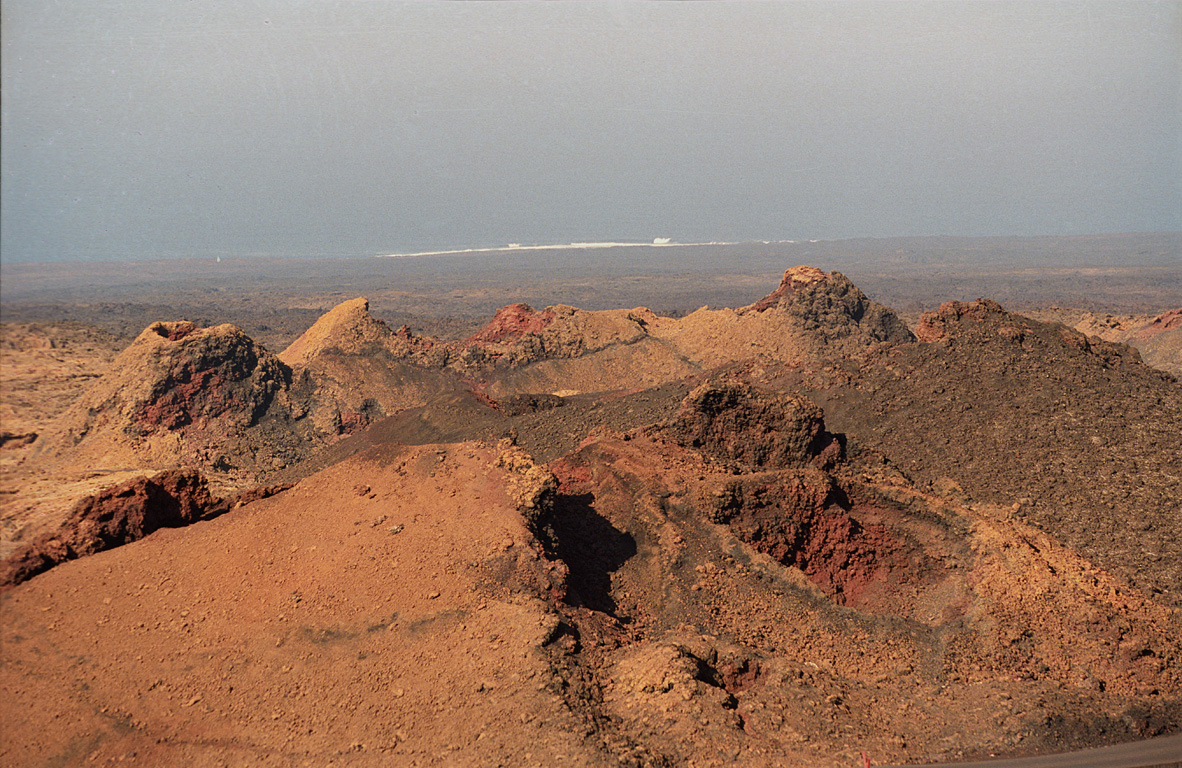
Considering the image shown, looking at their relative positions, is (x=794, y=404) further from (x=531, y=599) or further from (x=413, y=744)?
(x=413, y=744)

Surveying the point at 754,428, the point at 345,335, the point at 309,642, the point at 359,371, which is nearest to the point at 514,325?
the point at 345,335

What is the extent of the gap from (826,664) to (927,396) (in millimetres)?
13885

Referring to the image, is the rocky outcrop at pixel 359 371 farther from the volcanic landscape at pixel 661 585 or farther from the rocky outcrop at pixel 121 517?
the rocky outcrop at pixel 121 517

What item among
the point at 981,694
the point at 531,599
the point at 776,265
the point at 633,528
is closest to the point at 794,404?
the point at 633,528

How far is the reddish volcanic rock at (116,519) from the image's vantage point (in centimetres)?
1390

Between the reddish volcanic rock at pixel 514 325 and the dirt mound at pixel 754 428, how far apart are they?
2881 centimetres

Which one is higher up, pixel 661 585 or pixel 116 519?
pixel 116 519

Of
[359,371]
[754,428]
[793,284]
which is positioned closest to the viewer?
[754,428]

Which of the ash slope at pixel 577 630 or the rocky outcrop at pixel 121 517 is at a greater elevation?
the rocky outcrop at pixel 121 517

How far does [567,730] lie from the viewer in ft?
35.9

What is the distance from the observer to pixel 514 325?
51.8 meters

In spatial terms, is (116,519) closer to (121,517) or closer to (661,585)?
(121,517)

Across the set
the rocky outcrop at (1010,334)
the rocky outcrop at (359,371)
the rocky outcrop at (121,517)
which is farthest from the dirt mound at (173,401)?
the rocky outcrop at (1010,334)

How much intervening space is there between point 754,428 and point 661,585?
633cm
